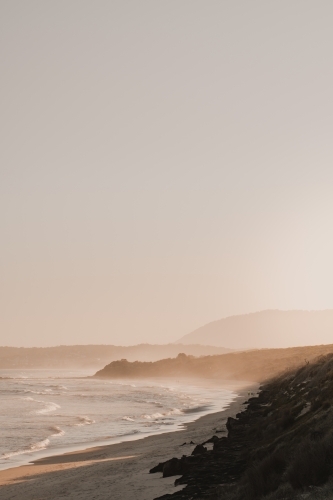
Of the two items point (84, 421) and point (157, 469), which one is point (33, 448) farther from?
point (84, 421)

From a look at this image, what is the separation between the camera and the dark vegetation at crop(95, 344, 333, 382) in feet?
414

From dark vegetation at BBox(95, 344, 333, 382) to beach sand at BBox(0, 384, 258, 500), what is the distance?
88563mm

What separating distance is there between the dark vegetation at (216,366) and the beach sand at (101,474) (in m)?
88.6

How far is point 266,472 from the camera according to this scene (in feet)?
38.3

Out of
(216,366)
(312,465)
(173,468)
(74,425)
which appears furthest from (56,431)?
(216,366)

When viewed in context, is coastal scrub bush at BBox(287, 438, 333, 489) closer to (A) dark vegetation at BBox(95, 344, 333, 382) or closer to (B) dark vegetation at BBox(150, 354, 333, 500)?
(B) dark vegetation at BBox(150, 354, 333, 500)

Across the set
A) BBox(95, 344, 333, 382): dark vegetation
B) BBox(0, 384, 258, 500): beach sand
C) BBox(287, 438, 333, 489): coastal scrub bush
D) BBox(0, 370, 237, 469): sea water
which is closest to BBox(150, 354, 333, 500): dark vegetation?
BBox(287, 438, 333, 489): coastal scrub bush

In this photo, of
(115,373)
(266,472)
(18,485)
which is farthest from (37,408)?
(115,373)

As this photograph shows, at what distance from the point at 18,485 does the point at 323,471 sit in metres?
12.5

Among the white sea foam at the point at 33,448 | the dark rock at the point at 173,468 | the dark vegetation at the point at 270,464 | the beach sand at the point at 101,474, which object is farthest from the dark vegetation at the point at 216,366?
the dark rock at the point at 173,468

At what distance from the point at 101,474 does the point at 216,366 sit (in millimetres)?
138893

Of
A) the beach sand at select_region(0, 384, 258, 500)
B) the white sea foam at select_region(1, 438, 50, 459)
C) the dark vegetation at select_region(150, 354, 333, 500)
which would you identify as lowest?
the white sea foam at select_region(1, 438, 50, 459)

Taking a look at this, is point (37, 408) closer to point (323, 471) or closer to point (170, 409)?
point (170, 409)

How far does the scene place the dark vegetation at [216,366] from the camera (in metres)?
126
